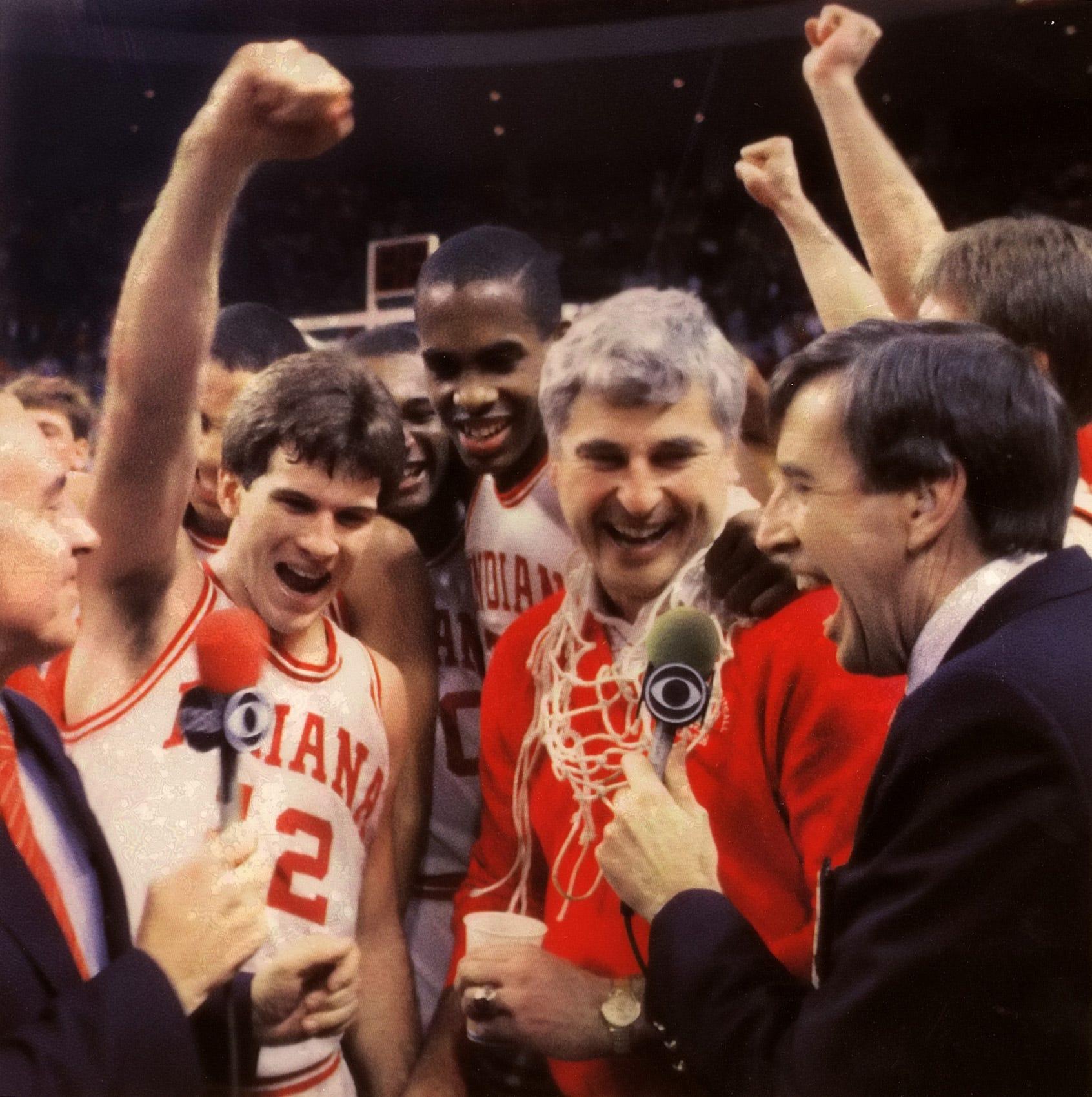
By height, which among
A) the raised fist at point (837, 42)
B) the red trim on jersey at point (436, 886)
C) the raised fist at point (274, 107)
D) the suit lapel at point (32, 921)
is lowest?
the red trim on jersey at point (436, 886)

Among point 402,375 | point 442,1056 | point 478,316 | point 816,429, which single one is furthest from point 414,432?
point 442,1056

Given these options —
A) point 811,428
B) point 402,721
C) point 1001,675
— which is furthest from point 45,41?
point 1001,675

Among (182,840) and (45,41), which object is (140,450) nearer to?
(182,840)

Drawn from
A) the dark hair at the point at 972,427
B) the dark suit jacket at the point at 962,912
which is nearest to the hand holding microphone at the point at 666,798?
the dark suit jacket at the point at 962,912

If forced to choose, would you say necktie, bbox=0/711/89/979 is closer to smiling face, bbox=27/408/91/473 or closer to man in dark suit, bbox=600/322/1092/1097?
smiling face, bbox=27/408/91/473

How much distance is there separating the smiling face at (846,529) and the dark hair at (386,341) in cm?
58

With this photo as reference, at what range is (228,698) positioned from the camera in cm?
171

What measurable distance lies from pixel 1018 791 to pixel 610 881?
Answer: 577mm

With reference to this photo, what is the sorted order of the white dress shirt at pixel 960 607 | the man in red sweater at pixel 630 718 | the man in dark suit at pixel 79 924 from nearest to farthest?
1. the white dress shirt at pixel 960 607
2. the man in dark suit at pixel 79 924
3. the man in red sweater at pixel 630 718

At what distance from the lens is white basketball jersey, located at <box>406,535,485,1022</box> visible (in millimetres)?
1837

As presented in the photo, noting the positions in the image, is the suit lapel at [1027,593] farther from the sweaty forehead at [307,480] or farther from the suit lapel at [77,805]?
the suit lapel at [77,805]

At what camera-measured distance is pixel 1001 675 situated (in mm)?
1315

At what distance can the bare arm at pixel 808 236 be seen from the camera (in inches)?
69.5

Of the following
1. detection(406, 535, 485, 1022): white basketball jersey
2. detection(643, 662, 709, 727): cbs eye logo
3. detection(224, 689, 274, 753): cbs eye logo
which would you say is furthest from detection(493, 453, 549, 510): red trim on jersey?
detection(224, 689, 274, 753): cbs eye logo
